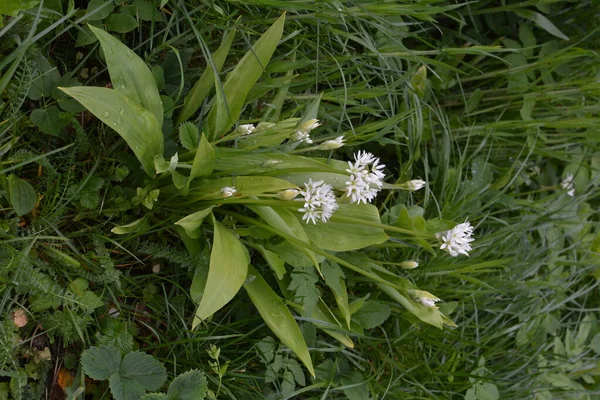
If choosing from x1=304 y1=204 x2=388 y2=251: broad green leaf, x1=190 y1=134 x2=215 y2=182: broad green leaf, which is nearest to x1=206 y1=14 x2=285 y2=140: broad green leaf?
x1=190 y1=134 x2=215 y2=182: broad green leaf

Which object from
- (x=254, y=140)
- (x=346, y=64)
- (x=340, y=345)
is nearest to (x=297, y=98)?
(x=346, y=64)

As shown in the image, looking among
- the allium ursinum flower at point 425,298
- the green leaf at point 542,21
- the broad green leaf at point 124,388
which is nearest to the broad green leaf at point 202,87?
the broad green leaf at point 124,388

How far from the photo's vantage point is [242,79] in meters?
1.47

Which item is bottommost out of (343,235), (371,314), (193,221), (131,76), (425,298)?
(371,314)

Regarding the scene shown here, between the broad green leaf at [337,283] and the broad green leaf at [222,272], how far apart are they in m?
0.25

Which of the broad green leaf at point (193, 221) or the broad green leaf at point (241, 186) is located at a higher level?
the broad green leaf at point (241, 186)

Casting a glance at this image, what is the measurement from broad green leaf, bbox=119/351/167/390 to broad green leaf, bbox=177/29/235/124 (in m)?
0.57

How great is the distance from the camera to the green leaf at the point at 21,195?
4.40ft

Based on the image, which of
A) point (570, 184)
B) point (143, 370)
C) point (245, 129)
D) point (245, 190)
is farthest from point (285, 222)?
point (570, 184)

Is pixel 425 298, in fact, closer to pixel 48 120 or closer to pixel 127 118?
pixel 127 118

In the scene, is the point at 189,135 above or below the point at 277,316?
above

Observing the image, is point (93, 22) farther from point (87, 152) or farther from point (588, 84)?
A: point (588, 84)

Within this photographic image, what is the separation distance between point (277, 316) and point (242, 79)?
567mm

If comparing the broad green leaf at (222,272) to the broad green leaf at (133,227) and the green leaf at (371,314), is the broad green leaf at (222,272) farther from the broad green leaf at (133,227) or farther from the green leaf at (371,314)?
the green leaf at (371,314)
